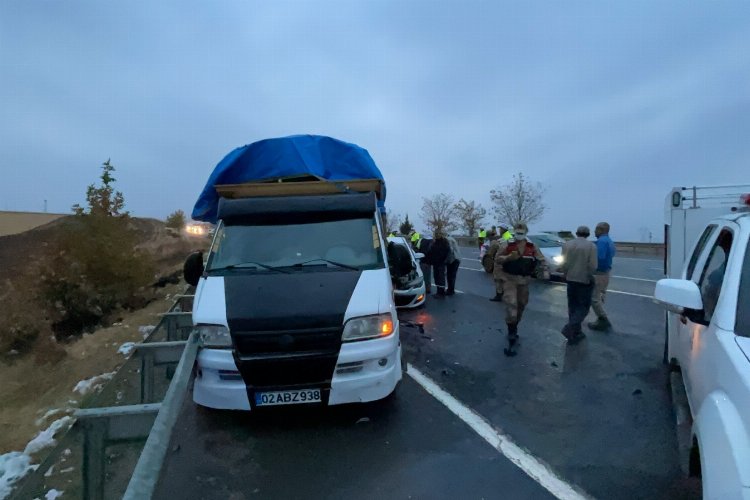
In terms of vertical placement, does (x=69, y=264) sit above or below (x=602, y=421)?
above

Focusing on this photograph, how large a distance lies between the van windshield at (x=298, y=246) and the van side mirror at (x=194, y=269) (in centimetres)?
32

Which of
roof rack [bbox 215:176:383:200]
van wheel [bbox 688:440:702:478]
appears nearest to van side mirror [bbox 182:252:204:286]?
roof rack [bbox 215:176:383:200]

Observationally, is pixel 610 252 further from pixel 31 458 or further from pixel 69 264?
pixel 69 264

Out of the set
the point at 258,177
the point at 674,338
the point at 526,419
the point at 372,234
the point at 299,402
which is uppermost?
the point at 258,177

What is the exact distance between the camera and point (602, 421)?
475cm

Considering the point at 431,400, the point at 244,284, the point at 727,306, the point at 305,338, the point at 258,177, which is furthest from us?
the point at 258,177

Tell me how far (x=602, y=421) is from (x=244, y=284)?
3.95 meters

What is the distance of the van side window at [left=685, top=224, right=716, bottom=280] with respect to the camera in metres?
4.52

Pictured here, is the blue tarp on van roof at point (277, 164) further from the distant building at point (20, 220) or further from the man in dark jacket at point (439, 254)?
the distant building at point (20, 220)

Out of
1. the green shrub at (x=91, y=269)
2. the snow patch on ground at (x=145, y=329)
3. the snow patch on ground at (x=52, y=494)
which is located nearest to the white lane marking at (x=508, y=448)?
the snow patch on ground at (x=52, y=494)

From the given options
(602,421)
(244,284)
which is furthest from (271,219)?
(602,421)

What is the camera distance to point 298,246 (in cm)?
523

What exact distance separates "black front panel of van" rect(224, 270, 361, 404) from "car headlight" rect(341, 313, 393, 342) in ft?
0.31

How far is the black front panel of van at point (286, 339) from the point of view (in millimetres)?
4273
